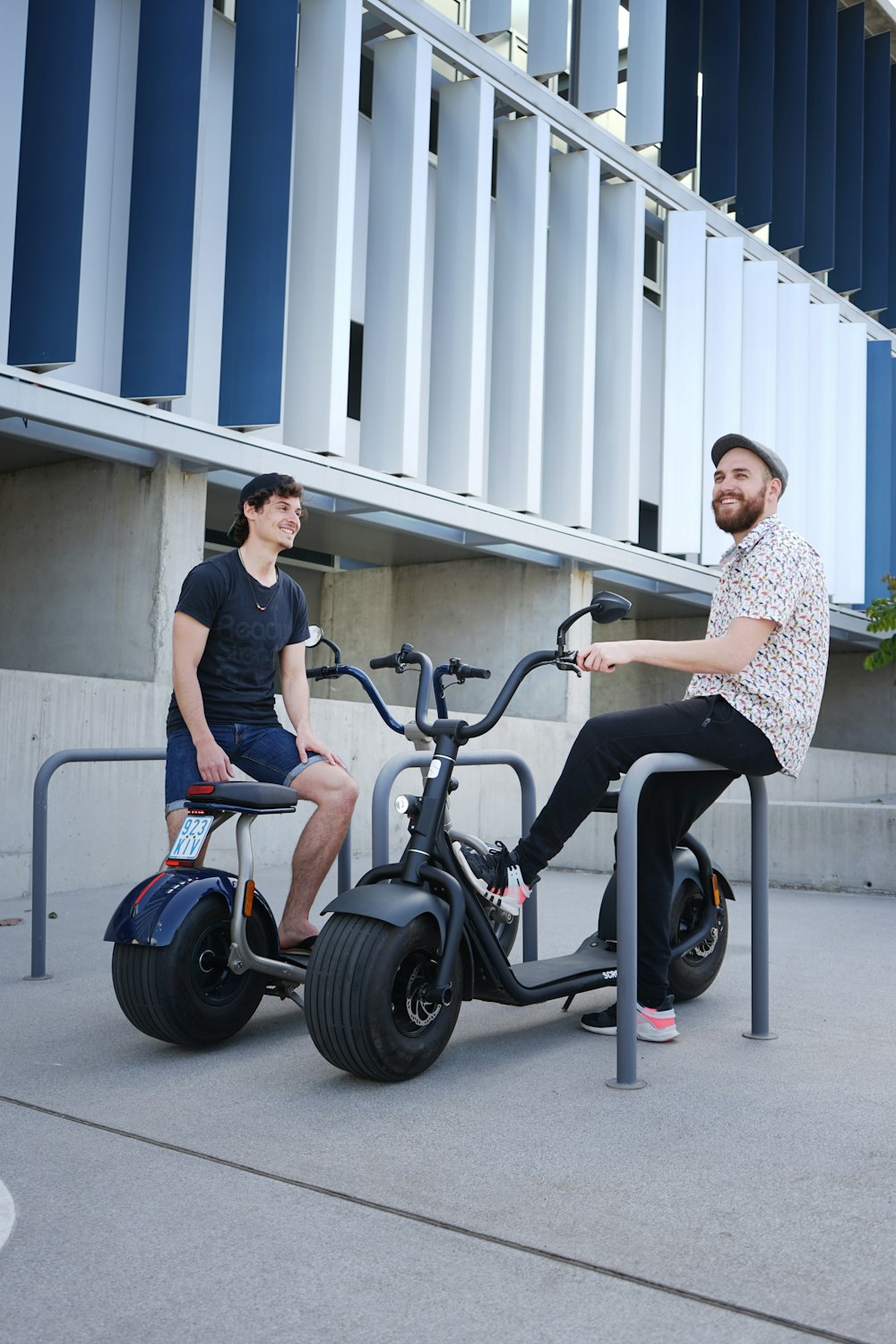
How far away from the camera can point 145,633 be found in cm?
827

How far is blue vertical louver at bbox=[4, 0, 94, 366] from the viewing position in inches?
292

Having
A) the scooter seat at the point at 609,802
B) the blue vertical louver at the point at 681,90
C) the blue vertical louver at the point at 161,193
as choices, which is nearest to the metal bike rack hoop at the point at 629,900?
the scooter seat at the point at 609,802

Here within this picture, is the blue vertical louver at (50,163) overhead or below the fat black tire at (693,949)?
overhead

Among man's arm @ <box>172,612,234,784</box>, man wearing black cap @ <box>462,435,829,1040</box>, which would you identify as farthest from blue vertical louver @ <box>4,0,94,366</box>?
man wearing black cap @ <box>462,435,829,1040</box>

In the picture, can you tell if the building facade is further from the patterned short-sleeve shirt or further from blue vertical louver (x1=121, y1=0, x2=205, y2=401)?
the patterned short-sleeve shirt

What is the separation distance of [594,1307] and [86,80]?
7574mm

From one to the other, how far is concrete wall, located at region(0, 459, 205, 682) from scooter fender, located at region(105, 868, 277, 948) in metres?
4.68

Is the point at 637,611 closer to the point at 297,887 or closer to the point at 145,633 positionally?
the point at 145,633

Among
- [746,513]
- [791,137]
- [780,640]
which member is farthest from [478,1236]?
[791,137]

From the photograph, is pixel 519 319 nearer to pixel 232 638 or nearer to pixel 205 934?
pixel 232 638

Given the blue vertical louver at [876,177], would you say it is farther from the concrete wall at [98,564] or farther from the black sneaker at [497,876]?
the black sneaker at [497,876]

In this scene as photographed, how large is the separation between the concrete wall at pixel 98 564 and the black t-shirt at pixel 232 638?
13.5 feet

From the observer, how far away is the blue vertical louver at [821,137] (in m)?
17.0

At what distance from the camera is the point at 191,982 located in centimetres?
362
